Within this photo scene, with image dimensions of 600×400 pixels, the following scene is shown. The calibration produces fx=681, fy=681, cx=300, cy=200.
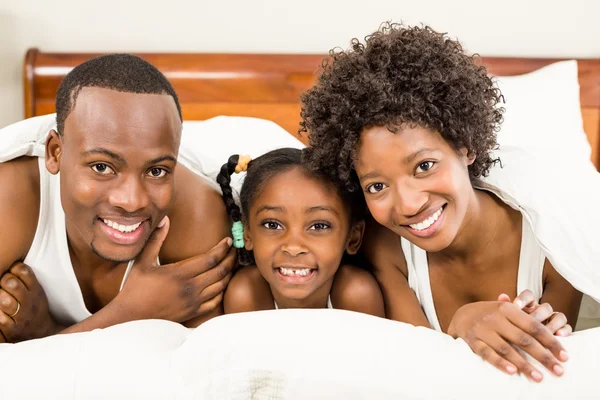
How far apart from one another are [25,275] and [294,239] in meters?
0.59

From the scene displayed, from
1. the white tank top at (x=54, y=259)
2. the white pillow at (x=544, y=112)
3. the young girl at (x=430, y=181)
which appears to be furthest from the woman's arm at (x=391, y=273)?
the white pillow at (x=544, y=112)

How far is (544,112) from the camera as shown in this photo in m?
2.25

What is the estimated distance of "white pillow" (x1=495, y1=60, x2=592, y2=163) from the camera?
2.18 meters

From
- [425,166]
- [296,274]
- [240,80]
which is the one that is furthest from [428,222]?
[240,80]

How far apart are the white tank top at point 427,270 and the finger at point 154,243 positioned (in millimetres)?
555

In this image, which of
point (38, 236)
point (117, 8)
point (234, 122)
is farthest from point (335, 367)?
point (117, 8)

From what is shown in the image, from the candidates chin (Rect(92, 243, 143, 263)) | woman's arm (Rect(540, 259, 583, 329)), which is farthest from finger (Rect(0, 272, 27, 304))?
woman's arm (Rect(540, 259, 583, 329))

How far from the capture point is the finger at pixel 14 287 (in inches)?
55.5

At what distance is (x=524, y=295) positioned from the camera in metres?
1.25

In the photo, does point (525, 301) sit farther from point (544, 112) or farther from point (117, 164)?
point (544, 112)

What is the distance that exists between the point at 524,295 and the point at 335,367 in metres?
0.43

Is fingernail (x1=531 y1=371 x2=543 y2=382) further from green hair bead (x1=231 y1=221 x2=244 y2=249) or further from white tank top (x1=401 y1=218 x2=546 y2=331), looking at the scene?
green hair bead (x1=231 y1=221 x2=244 y2=249)

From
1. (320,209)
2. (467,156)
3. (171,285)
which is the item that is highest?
(467,156)

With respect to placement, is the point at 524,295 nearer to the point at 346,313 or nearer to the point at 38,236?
the point at 346,313
